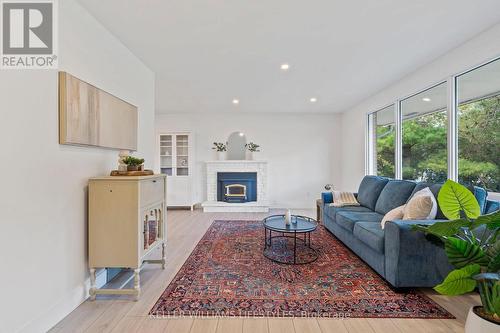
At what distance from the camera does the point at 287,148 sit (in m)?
6.70

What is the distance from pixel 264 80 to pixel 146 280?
3222 millimetres

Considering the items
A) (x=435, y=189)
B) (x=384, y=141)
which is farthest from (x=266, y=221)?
(x=384, y=141)

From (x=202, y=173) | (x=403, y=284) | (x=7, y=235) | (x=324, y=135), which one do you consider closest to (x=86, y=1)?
(x=7, y=235)

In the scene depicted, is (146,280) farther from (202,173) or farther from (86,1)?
(202,173)

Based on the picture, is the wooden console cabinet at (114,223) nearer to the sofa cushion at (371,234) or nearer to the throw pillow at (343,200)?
the sofa cushion at (371,234)

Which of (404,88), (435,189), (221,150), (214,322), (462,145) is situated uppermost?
(404,88)

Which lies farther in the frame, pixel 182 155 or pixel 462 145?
pixel 182 155

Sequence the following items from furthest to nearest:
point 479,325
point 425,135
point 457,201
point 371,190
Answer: point 371,190
point 425,135
point 457,201
point 479,325

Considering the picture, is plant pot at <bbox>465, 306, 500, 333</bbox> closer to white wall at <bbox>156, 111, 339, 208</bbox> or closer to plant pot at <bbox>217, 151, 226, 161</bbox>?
white wall at <bbox>156, 111, 339, 208</bbox>

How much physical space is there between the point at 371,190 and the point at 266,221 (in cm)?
193

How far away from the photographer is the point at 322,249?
3.43m

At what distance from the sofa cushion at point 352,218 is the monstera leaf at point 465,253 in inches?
55.7

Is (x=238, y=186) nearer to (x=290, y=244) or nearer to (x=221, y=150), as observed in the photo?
(x=221, y=150)

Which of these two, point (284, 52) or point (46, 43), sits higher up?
point (284, 52)
